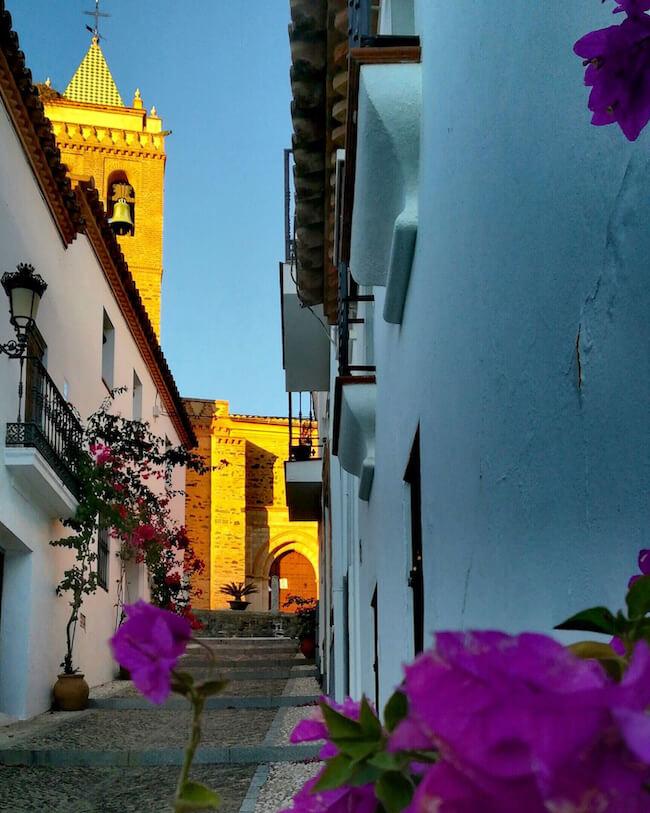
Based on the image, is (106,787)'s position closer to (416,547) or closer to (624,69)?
(416,547)

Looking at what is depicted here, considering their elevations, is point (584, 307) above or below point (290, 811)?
above

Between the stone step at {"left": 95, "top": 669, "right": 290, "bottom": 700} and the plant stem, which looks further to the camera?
the stone step at {"left": 95, "top": 669, "right": 290, "bottom": 700}

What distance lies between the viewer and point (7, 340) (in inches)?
367

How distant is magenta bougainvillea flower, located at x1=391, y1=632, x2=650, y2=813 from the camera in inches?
12.2

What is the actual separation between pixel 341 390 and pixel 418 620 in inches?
79.5

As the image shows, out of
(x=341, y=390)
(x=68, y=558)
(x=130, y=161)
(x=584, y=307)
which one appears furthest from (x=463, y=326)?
(x=130, y=161)

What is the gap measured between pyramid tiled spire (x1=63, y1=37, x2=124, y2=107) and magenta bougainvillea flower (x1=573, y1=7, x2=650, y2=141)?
3347 cm

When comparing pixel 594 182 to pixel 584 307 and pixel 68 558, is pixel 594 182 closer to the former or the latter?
pixel 584 307

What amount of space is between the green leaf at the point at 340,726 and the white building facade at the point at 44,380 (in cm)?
907

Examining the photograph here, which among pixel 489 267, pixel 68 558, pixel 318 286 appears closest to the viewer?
pixel 489 267

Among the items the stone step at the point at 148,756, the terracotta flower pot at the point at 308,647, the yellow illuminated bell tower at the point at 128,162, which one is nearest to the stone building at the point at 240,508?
the yellow illuminated bell tower at the point at 128,162

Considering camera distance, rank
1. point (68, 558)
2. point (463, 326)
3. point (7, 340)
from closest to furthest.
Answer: point (463, 326)
point (7, 340)
point (68, 558)

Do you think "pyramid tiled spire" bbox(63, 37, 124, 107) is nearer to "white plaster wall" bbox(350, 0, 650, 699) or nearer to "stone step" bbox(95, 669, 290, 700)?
"stone step" bbox(95, 669, 290, 700)

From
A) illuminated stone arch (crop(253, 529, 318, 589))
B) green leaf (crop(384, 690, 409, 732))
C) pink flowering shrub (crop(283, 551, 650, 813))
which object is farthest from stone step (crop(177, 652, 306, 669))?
illuminated stone arch (crop(253, 529, 318, 589))
